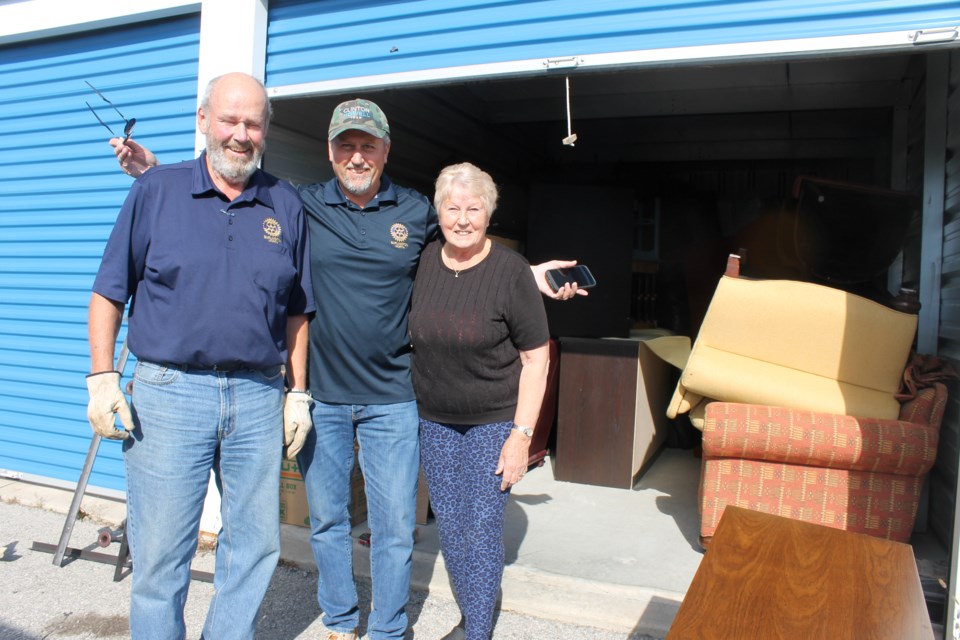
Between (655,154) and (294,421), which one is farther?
(655,154)

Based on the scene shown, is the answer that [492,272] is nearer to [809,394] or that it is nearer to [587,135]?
[809,394]

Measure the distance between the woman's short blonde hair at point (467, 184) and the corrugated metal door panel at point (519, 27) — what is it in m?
0.90

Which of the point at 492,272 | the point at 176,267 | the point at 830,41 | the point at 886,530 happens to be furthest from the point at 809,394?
the point at 176,267

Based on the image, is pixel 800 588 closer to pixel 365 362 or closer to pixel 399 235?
pixel 365 362

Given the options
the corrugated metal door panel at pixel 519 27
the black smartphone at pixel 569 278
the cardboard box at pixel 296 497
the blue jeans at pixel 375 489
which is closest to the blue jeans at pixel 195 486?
the blue jeans at pixel 375 489

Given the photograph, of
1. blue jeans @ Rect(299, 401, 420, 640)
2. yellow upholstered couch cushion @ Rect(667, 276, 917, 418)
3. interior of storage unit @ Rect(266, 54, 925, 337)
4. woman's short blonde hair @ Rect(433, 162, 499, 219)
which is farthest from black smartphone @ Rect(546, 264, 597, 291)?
interior of storage unit @ Rect(266, 54, 925, 337)

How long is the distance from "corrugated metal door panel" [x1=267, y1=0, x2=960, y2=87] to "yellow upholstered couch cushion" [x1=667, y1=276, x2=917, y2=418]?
1181 millimetres

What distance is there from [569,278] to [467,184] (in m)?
0.50

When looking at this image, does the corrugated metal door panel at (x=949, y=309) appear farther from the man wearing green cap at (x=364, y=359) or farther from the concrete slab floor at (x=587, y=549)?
the man wearing green cap at (x=364, y=359)

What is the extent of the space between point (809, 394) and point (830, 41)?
1472mm

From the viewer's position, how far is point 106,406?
6.29 ft

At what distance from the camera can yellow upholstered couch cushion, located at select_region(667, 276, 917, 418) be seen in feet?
9.94

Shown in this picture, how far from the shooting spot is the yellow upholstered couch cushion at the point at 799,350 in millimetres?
3029

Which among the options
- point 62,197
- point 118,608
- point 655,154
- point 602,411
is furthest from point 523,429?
point 655,154
